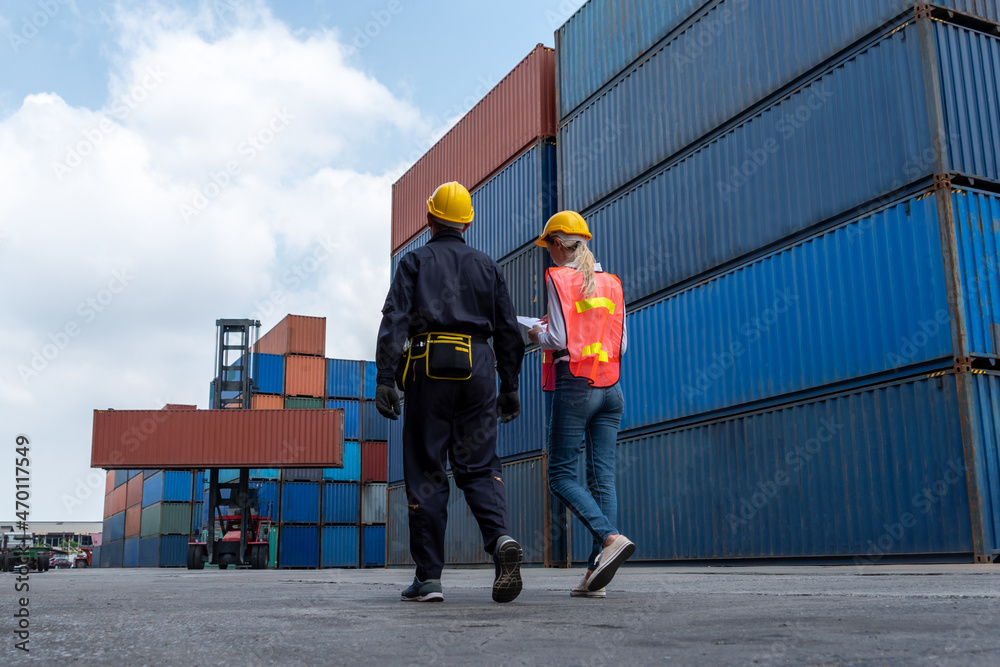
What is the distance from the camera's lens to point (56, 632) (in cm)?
238

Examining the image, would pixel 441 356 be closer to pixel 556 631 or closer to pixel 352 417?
pixel 556 631

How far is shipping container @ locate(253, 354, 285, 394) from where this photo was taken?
33.8 meters

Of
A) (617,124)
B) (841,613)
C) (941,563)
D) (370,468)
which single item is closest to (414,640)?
(841,613)

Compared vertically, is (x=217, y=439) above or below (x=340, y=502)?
above

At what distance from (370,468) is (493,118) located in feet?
63.3

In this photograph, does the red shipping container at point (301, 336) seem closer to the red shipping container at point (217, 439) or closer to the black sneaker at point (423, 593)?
the red shipping container at point (217, 439)

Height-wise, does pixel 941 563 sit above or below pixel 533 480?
below

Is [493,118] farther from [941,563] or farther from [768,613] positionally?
[768,613]

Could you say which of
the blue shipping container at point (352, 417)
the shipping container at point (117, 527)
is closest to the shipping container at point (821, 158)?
the blue shipping container at point (352, 417)

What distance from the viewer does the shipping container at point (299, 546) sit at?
32531 millimetres

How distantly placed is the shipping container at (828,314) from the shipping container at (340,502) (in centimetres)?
2206

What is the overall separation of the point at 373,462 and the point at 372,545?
126 inches

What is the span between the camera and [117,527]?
45844 millimetres

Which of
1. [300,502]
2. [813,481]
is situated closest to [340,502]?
[300,502]
